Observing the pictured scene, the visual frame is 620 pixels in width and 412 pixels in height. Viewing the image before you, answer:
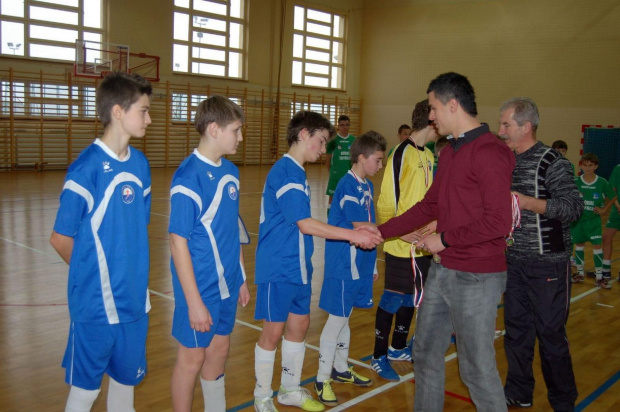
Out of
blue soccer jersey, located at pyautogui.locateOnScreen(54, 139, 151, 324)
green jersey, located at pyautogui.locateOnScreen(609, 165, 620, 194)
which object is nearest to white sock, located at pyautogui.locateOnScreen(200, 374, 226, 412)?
blue soccer jersey, located at pyautogui.locateOnScreen(54, 139, 151, 324)

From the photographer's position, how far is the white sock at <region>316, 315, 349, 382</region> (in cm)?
372

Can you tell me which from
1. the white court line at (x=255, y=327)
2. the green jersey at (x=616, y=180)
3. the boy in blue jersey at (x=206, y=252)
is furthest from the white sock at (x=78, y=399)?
the green jersey at (x=616, y=180)

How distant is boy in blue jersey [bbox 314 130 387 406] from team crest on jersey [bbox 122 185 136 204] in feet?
5.06

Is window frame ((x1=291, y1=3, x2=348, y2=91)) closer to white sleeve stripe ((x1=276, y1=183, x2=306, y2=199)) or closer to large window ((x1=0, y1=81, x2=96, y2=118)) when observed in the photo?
large window ((x1=0, y1=81, x2=96, y2=118))

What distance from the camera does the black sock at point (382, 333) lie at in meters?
4.17

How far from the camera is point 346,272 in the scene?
12.4ft

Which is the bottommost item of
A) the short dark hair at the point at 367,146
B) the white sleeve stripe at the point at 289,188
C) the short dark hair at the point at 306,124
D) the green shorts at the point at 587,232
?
the green shorts at the point at 587,232

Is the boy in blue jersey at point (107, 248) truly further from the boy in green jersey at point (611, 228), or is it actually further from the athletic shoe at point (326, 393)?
the boy in green jersey at point (611, 228)

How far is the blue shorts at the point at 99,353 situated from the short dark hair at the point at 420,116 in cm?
245

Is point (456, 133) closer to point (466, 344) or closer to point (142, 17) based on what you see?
point (466, 344)

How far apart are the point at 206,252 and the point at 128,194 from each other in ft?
1.45

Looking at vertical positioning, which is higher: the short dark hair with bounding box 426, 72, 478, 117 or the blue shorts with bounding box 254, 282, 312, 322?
the short dark hair with bounding box 426, 72, 478, 117

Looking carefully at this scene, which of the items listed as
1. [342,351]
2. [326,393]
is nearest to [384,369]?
[342,351]

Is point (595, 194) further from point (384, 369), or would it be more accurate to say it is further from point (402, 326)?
point (384, 369)
